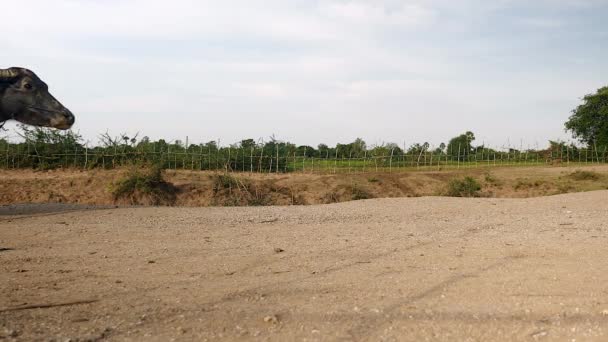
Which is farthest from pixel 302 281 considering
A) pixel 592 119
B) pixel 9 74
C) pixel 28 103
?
pixel 592 119

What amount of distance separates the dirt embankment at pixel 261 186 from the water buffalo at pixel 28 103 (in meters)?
12.8

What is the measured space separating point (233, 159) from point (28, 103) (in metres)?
21.5

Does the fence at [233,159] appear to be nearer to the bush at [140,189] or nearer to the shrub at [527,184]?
the bush at [140,189]

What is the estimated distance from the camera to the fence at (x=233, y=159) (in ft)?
92.5

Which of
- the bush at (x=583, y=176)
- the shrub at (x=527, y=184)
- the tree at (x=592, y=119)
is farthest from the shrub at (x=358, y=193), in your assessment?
the tree at (x=592, y=119)

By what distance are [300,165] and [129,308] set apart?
28368mm

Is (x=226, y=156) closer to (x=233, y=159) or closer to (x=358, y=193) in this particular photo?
(x=233, y=159)

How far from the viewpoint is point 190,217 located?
532 inches

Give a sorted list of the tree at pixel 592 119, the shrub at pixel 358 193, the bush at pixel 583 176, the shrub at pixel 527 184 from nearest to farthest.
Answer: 1. the shrub at pixel 358 193
2. the shrub at pixel 527 184
3. the bush at pixel 583 176
4. the tree at pixel 592 119

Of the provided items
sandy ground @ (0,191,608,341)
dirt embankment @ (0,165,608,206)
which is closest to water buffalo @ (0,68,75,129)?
sandy ground @ (0,191,608,341)

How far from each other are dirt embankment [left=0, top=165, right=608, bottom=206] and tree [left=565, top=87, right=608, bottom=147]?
25870mm

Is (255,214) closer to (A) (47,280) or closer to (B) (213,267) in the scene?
(B) (213,267)

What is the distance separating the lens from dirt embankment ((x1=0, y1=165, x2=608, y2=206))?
23.1 m

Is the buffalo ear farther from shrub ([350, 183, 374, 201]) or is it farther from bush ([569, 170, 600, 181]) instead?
bush ([569, 170, 600, 181])
